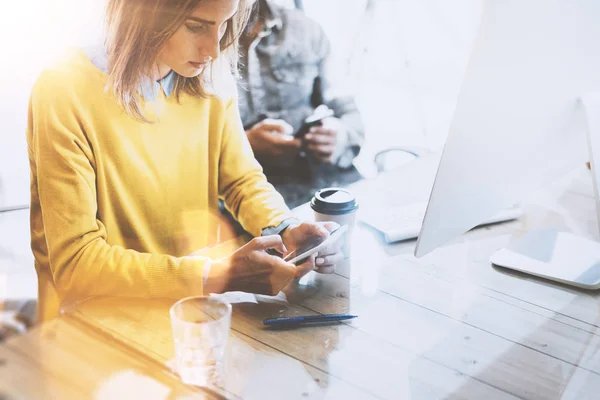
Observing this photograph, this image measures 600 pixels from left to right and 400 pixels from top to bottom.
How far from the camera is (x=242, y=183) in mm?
1269

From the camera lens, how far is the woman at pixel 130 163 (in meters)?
0.91

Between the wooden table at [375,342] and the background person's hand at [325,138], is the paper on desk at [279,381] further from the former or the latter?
the background person's hand at [325,138]

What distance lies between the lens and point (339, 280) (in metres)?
1.02

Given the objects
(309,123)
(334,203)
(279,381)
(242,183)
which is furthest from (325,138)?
(279,381)

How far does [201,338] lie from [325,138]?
3.22 feet

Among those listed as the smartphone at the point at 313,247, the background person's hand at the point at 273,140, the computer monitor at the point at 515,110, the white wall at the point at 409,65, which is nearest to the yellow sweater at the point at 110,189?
the smartphone at the point at 313,247

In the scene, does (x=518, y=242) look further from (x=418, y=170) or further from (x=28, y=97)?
(x=28, y=97)

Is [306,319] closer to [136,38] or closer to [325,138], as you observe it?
[136,38]

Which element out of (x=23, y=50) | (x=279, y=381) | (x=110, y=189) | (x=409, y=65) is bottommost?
(x=279, y=381)

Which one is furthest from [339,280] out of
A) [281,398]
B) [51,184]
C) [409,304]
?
Answer: [51,184]

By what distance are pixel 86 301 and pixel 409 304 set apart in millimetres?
506

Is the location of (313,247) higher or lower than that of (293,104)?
lower

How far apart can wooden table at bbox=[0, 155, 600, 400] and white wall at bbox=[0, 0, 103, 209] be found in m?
0.22

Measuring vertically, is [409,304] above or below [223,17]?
below
